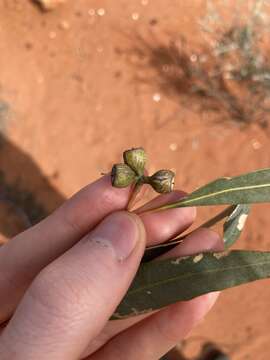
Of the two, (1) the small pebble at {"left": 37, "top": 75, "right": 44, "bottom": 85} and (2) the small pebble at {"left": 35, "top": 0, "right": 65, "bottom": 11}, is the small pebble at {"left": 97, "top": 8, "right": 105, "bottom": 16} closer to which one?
(2) the small pebble at {"left": 35, "top": 0, "right": 65, "bottom": 11}

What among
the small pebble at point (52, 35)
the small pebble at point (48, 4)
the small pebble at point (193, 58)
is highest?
the small pebble at point (48, 4)

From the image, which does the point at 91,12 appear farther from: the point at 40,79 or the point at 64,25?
the point at 40,79

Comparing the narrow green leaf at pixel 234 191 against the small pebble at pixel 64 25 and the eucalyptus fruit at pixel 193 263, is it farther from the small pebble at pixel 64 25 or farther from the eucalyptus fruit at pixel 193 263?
the small pebble at pixel 64 25

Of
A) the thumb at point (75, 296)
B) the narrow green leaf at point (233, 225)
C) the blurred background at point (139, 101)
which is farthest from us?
the blurred background at point (139, 101)

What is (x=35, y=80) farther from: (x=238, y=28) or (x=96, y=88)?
(x=238, y=28)

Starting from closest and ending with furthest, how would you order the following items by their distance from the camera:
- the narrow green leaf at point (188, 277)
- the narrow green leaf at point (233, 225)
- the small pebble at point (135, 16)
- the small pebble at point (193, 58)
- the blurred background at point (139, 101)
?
the narrow green leaf at point (188, 277), the narrow green leaf at point (233, 225), the blurred background at point (139, 101), the small pebble at point (193, 58), the small pebble at point (135, 16)

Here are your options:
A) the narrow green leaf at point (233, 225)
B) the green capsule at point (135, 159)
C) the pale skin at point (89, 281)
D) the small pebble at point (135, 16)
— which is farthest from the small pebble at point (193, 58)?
the green capsule at point (135, 159)

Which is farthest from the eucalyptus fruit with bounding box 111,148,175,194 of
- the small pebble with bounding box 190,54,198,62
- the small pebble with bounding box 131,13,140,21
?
the small pebble with bounding box 131,13,140,21
